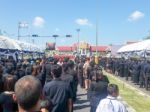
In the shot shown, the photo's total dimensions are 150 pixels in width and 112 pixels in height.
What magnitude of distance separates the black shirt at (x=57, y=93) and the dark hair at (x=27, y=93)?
4.65 m

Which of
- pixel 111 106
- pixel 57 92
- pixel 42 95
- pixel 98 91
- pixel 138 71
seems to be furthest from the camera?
pixel 138 71

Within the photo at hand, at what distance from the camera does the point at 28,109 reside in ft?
12.5

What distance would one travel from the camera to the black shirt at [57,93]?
8523 mm

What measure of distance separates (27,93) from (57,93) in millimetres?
4851

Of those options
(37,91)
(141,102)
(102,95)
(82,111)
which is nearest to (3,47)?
(141,102)

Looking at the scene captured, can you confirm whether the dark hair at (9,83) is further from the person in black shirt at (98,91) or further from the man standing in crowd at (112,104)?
the person in black shirt at (98,91)

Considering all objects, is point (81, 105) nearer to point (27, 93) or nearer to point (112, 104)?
point (112, 104)

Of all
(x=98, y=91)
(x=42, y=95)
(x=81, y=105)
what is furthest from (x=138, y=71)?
(x=42, y=95)

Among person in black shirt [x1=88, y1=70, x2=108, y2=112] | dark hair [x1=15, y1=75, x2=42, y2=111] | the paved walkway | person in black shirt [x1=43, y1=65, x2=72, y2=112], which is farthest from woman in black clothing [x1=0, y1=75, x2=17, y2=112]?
the paved walkway

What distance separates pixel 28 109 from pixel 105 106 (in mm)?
3225

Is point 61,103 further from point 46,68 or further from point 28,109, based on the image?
point 46,68

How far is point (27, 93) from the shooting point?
12.2ft

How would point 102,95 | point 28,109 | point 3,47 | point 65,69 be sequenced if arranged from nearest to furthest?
point 28,109, point 102,95, point 65,69, point 3,47

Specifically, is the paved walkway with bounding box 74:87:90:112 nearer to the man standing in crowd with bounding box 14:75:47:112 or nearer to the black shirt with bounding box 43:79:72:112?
the black shirt with bounding box 43:79:72:112
